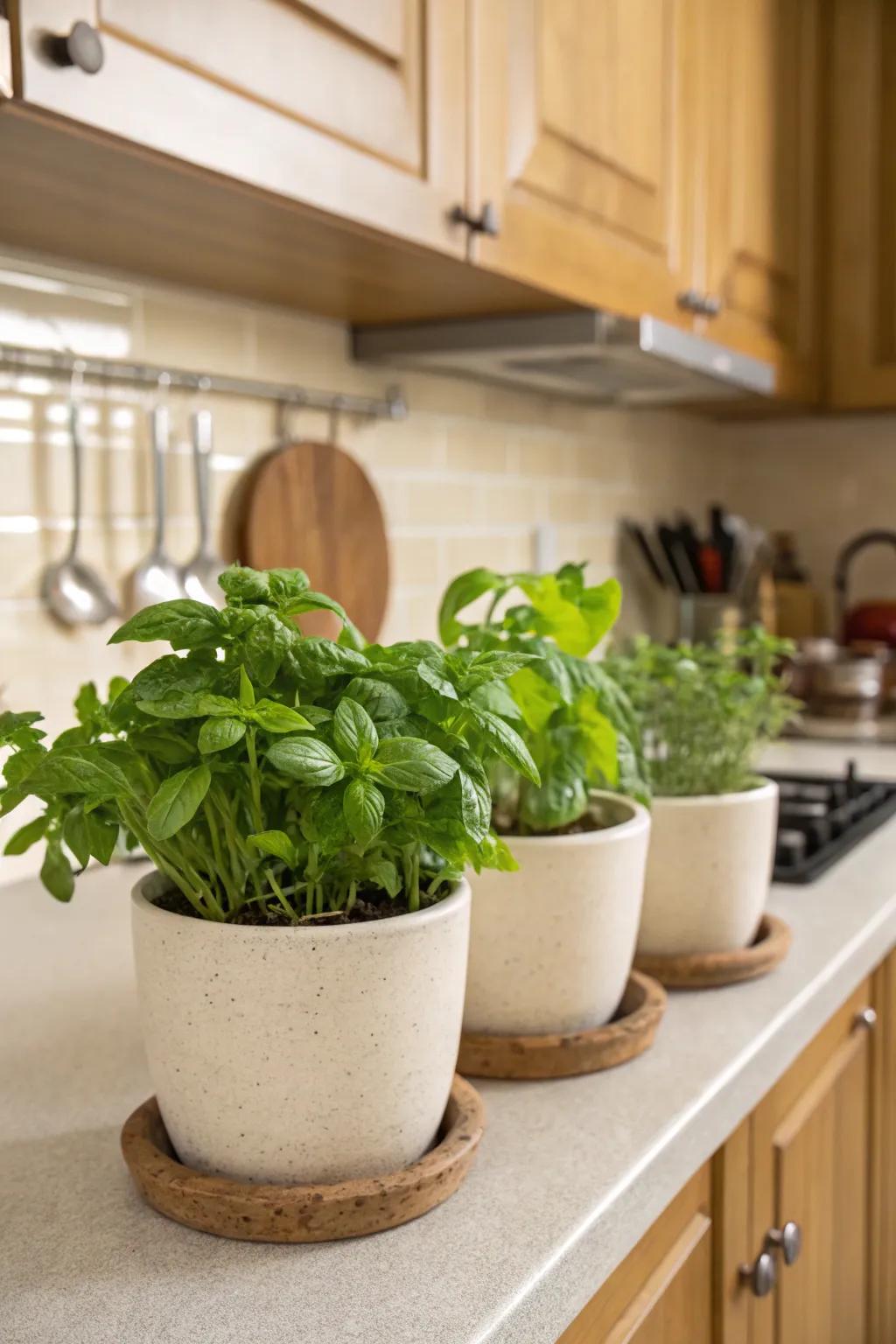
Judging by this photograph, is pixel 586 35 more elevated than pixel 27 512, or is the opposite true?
pixel 586 35

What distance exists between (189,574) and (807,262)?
5.02ft

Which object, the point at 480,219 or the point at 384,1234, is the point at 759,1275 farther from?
the point at 480,219

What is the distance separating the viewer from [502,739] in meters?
0.62

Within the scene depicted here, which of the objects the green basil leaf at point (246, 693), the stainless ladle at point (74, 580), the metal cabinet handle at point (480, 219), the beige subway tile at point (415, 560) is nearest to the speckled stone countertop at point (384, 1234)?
the green basil leaf at point (246, 693)

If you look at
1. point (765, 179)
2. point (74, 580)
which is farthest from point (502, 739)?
point (765, 179)

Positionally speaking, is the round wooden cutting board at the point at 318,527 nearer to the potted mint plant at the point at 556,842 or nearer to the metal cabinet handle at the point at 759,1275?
the potted mint plant at the point at 556,842

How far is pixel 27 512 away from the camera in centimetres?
127

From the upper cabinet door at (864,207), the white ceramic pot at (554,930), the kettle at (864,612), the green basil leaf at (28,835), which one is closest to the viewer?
the green basil leaf at (28,835)

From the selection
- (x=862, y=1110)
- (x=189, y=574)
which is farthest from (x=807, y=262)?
(x=862, y=1110)

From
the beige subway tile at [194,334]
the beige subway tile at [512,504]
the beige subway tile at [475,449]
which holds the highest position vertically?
the beige subway tile at [194,334]

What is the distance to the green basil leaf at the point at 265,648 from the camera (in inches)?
23.8

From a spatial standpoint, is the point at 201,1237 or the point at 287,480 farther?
the point at 287,480

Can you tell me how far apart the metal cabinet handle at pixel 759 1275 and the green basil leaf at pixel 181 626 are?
63 cm

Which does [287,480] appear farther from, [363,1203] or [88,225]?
[363,1203]
